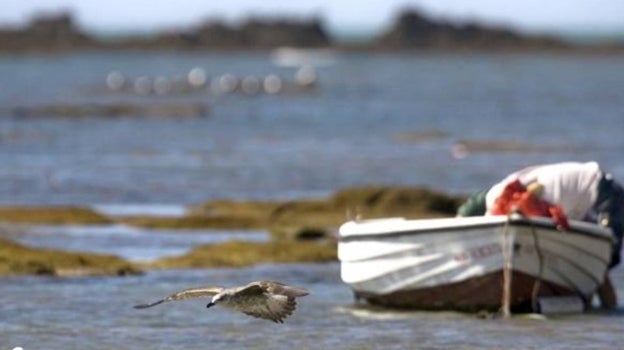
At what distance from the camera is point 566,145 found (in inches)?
1935

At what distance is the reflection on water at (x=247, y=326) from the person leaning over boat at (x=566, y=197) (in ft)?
2.75

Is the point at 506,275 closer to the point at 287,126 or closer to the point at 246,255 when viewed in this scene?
the point at 246,255

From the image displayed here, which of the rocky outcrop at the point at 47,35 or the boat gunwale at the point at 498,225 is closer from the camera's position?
the boat gunwale at the point at 498,225

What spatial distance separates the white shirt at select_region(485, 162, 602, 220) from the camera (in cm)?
1870

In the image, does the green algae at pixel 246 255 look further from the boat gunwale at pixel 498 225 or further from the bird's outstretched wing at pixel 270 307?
the bird's outstretched wing at pixel 270 307

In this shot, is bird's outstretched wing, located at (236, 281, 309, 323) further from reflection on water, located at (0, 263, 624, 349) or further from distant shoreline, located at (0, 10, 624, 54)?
distant shoreline, located at (0, 10, 624, 54)

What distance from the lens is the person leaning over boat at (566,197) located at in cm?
1839

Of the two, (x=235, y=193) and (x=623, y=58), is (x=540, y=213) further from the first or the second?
(x=623, y=58)

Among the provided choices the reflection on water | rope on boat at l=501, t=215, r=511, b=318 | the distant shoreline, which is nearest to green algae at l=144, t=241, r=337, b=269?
the reflection on water

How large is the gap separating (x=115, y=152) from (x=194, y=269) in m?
23.1

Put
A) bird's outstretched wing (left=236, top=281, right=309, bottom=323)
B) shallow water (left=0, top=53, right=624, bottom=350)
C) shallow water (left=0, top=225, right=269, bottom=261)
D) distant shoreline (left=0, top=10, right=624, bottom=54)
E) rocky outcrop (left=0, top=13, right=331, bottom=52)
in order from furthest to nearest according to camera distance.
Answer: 1. rocky outcrop (left=0, top=13, right=331, bottom=52)
2. distant shoreline (left=0, top=10, right=624, bottom=54)
3. shallow water (left=0, top=225, right=269, bottom=261)
4. shallow water (left=0, top=53, right=624, bottom=350)
5. bird's outstretched wing (left=236, top=281, right=309, bottom=323)

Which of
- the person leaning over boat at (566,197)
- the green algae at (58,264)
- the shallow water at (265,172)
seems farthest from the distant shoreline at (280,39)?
the person leaning over boat at (566,197)

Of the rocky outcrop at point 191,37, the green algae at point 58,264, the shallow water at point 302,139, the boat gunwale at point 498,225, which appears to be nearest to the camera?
the boat gunwale at point 498,225

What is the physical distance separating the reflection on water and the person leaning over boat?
837mm
